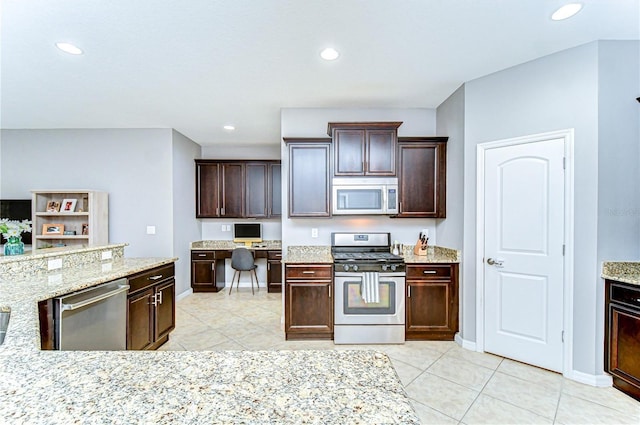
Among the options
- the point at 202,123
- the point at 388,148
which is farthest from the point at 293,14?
the point at 202,123

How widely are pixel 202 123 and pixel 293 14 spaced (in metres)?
2.78

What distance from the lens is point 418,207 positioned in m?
3.29

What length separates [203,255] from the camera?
4922mm

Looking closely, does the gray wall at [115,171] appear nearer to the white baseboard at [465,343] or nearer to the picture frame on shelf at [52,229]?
the picture frame on shelf at [52,229]

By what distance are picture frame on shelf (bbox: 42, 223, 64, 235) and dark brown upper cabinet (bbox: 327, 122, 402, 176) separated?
4.14 metres

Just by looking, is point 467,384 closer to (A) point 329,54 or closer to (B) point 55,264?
(A) point 329,54

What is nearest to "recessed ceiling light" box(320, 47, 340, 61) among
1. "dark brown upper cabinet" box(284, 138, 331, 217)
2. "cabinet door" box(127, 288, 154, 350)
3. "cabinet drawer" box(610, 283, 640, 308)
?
"dark brown upper cabinet" box(284, 138, 331, 217)

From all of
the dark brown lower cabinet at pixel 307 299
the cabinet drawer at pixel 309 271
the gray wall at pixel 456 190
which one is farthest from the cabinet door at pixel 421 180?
the dark brown lower cabinet at pixel 307 299

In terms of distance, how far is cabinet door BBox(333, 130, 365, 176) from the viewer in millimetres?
3205

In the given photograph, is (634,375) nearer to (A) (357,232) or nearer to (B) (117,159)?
(A) (357,232)

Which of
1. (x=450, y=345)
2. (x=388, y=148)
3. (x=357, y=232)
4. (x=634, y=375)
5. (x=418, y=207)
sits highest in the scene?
(x=388, y=148)

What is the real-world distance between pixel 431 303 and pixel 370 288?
722 mm

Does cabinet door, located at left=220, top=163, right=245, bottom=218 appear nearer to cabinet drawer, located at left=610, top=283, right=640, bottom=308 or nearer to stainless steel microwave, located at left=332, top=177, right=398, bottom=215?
stainless steel microwave, located at left=332, top=177, right=398, bottom=215

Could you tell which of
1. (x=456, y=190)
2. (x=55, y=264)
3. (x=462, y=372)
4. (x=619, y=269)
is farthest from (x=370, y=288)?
(x=55, y=264)
